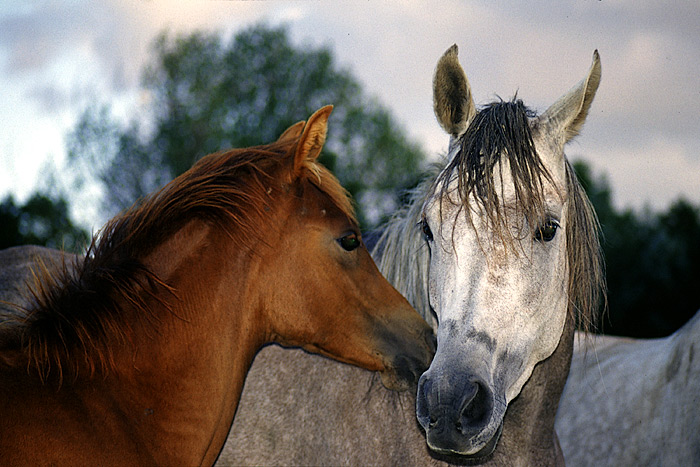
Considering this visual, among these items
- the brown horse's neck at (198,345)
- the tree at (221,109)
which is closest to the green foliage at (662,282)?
the tree at (221,109)

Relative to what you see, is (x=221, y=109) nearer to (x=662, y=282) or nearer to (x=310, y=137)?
(x=662, y=282)

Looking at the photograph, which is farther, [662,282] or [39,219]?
[39,219]

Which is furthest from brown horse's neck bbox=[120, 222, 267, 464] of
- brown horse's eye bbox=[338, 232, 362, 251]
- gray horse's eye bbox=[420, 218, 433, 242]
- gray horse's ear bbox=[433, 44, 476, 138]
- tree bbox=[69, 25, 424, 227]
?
tree bbox=[69, 25, 424, 227]

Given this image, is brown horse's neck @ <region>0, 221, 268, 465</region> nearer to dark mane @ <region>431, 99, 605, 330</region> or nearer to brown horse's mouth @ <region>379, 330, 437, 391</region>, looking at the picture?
brown horse's mouth @ <region>379, 330, 437, 391</region>

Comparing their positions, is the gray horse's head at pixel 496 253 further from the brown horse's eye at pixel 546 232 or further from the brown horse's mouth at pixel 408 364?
the brown horse's mouth at pixel 408 364

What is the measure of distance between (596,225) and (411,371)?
49.3 inches

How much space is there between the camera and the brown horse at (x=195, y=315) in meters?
2.50

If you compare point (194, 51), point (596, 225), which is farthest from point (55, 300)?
point (194, 51)

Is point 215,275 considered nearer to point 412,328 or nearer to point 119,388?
point 119,388

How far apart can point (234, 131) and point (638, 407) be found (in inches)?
948

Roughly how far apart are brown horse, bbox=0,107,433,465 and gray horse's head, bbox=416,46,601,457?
1.58 feet

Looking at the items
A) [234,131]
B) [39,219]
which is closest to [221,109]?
[234,131]

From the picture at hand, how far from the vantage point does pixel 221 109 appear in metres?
26.3

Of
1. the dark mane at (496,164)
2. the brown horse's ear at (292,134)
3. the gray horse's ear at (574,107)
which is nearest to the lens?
the dark mane at (496,164)
